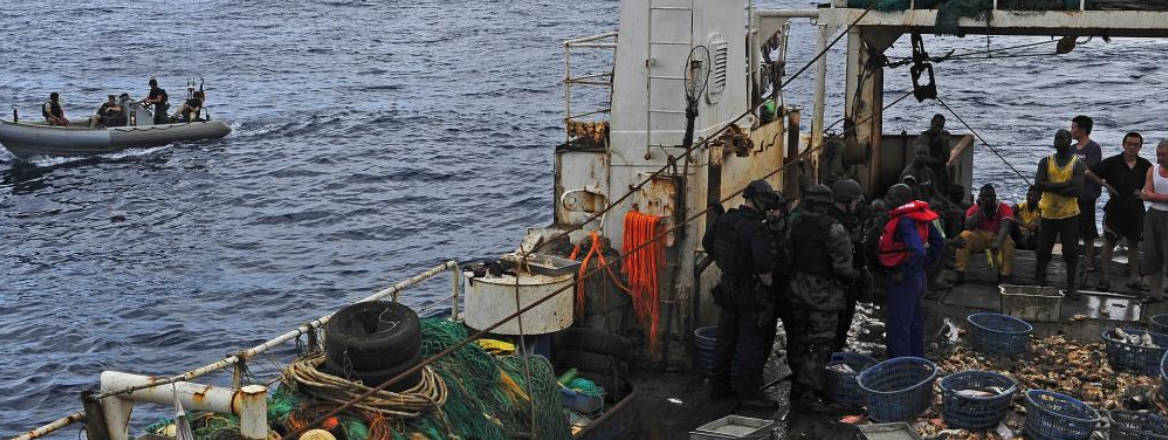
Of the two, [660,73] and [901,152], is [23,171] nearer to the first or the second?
[901,152]

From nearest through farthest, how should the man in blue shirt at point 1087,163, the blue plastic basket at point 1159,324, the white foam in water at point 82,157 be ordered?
the blue plastic basket at point 1159,324 → the man in blue shirt at point 1087,163 → the white foam in water at point 82,157

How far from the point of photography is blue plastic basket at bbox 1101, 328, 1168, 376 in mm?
9422

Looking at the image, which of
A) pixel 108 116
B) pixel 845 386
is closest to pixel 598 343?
pixel 845 386

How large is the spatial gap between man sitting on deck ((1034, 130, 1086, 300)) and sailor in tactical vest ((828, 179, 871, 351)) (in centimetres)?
251

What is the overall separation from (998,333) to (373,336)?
17.5ft

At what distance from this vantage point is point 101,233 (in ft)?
86.9

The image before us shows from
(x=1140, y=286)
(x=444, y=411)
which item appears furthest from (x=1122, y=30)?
(x=444, y=411)

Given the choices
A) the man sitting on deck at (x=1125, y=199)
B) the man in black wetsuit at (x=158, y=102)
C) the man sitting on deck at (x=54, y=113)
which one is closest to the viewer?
the man sitting on deck at (x=1125, y=199)

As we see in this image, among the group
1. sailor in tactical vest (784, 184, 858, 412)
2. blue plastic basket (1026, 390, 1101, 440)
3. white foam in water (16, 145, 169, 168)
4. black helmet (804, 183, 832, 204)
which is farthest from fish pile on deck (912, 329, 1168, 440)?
white foam in water (16, 145, 169, 168)

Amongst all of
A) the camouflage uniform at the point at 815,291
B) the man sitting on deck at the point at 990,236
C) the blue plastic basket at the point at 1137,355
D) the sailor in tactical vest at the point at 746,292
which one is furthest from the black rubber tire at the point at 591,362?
the man sitting on deck at the point at 990,236

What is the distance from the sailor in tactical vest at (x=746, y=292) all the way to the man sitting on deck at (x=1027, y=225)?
14.4 feet

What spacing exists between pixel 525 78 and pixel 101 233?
63.3 feet

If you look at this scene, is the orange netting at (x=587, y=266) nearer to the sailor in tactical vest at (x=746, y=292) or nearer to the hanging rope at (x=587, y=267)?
the hanging rope at (x=587, y=267)

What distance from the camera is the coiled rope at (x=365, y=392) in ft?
23.3
